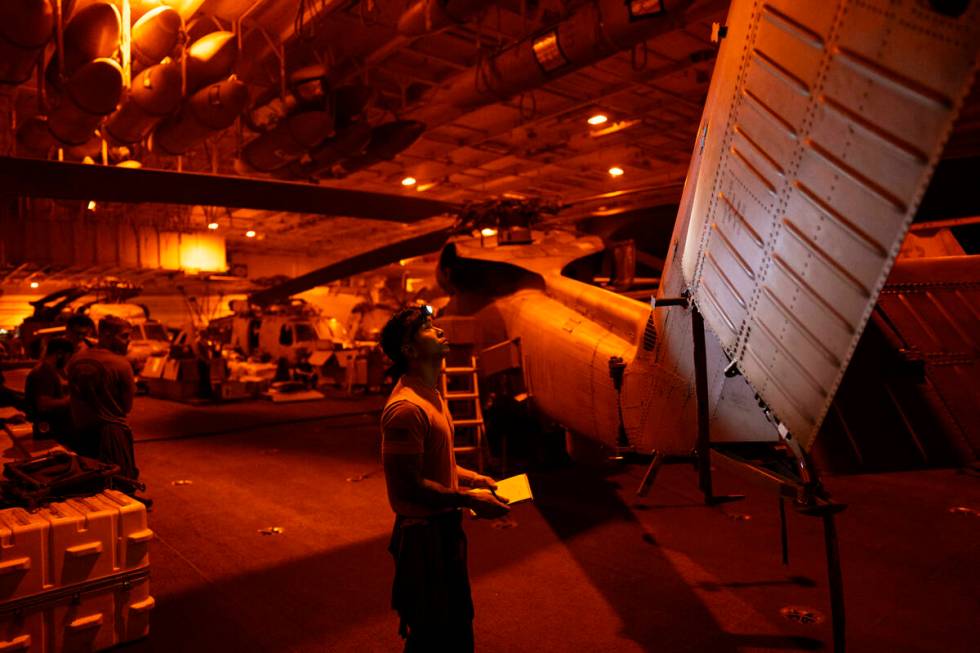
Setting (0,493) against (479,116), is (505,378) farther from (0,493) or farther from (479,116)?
(479,116)

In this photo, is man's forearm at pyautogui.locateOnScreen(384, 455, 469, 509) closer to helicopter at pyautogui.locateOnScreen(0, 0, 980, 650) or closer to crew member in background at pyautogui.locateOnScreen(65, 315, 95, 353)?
helicopter at pyautogui.locateOnScreen(0, 0, 980, 650)

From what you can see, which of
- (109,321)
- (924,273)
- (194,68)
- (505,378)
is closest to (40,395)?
(109,321)

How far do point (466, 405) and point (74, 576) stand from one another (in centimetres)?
403

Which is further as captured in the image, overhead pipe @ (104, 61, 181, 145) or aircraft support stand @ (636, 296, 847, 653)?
overhead pipe @ (104, 61, 181, 145)

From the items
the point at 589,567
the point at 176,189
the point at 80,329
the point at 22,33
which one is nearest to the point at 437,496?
the point at 589,567

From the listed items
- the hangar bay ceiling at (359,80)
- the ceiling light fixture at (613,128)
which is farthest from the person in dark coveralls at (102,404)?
the ceiling light fixture at (613,128)

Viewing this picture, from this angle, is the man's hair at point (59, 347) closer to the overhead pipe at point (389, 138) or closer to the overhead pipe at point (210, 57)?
the overhead pipe at point (210, 57)

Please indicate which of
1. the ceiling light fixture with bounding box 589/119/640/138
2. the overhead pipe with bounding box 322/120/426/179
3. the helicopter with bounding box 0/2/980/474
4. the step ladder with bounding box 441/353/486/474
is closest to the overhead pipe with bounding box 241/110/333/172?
the overhead pipe with bounding box 322/120/426/179

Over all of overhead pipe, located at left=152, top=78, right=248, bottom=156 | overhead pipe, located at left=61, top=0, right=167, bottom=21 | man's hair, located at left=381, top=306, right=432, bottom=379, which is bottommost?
man's hair, located at left=381, top=306, right=432, bottom=379

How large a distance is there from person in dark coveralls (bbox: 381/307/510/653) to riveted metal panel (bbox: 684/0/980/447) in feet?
3.55

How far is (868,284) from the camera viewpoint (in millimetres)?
1674

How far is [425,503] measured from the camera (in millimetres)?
2121

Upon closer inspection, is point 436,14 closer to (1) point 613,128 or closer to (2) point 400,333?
(2) point 400,333

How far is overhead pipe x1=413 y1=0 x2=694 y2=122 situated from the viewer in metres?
5.09
